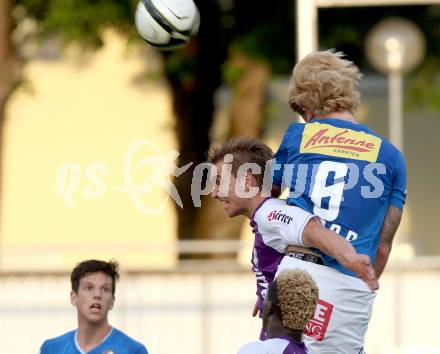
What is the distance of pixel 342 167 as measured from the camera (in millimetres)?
5684

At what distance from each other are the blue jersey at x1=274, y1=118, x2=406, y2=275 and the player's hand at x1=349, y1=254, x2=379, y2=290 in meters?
0.27

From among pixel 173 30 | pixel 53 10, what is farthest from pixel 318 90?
pixel 53 10

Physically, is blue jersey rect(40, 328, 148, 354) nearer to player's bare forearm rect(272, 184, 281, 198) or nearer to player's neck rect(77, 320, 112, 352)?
player's neck rect(77, 320, 112, 352)

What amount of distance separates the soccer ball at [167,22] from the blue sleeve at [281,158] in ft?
7.18

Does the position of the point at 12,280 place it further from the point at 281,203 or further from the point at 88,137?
the point at 88,137

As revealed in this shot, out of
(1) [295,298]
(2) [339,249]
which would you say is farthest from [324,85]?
(1) [295,298]

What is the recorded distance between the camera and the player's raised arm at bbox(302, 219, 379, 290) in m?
5.33

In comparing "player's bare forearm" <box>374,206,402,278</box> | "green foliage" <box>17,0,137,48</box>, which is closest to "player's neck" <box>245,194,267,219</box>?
"player's bare forearm" <box>374,206,402,278</box>

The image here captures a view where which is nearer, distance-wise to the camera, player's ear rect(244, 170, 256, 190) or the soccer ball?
player's ear rect(244, 170, 256, 190)

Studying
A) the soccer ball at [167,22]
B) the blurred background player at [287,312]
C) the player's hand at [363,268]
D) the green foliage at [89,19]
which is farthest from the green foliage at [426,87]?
the blurred background player at [287,312]

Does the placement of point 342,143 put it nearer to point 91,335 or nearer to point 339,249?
point 339,249

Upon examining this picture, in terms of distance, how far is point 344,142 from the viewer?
5684 millimetres

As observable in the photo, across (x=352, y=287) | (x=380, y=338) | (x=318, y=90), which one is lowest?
(x=380, y=338)

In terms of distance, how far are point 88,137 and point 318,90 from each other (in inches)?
848
